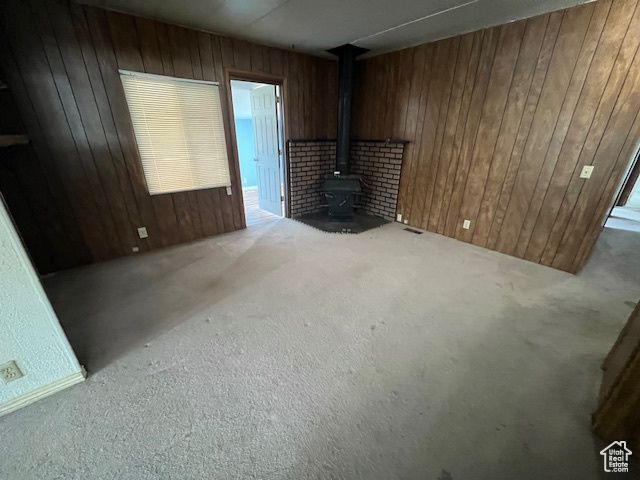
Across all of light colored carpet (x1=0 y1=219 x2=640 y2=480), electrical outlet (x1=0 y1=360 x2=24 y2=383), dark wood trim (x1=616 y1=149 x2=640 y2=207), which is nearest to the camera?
light colored carpet (x1=0 y1=219 x2=640 y2=480)

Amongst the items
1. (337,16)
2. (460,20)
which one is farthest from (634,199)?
(337,16)

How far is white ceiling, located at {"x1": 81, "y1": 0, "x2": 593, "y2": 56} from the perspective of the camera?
2.20 meters

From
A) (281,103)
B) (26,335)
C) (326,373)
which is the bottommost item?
(326,373)

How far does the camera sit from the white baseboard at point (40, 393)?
1284 millimetres

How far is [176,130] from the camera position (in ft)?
9.62

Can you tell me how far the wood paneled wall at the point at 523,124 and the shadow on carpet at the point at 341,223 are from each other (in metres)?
0.67

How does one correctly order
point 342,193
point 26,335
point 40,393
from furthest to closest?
point 342,193, point 40,393, point 26,335

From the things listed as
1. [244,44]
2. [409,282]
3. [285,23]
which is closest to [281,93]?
[244,44]

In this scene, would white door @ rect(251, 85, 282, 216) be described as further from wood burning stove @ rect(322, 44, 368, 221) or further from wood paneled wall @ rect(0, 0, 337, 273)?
wood burning stove @ rect(322, 44, 368, 221)

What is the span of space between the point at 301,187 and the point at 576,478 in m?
3.92

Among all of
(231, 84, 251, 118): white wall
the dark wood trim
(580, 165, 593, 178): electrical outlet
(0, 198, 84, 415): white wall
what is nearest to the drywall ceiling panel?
(580, 165, 593, 178): electrical outlet

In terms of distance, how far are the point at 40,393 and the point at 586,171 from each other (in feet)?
14.2

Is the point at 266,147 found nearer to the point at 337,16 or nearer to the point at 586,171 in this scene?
the point at 337,16

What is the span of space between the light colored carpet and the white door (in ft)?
6.49
